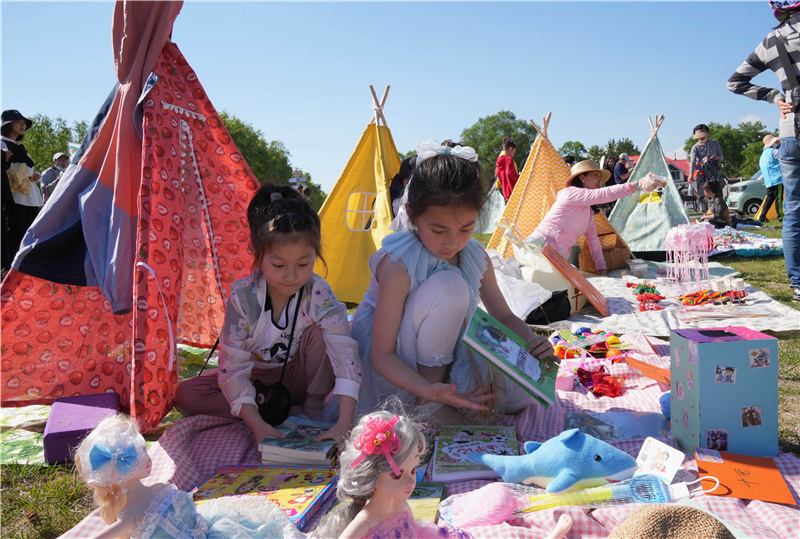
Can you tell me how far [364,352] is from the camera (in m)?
2.54

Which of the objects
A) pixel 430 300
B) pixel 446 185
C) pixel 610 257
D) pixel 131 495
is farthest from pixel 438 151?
pixel 610 257

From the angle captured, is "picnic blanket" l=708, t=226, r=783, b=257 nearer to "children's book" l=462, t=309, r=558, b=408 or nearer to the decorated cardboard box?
the decorated cardboard box

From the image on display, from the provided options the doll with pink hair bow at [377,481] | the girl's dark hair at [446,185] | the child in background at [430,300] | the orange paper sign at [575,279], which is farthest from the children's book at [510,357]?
the orange paper sign at [575,279]

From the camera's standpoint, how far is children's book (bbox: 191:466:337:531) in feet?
5.85

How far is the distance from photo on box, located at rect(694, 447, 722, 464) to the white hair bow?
135cm

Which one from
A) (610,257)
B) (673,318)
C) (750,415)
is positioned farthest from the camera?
(610,257)

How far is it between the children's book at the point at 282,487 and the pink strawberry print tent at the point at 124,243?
0.62 metres

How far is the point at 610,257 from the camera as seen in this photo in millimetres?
6773

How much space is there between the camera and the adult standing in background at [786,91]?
13.4 ft

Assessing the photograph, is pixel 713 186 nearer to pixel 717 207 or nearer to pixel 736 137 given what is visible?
pixel 717 207

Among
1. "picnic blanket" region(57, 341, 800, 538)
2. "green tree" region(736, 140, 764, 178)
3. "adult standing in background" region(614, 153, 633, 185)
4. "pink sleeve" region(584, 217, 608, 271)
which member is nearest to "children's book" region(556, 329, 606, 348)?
"picnic blanket" region(57, 341, 800, 538)

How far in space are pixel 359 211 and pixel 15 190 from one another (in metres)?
3.27

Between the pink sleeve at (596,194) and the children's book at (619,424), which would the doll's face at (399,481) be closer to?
the children's book at (619,424)

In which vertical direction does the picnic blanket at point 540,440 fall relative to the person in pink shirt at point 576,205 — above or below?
below
